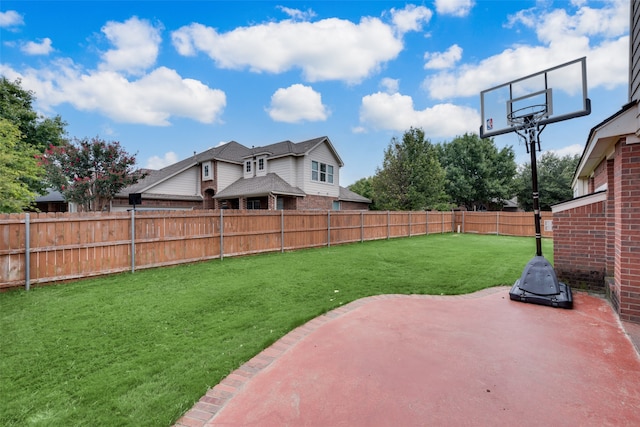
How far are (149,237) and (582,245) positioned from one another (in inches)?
385

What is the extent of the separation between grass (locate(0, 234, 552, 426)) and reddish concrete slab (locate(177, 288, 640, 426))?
0.43 m

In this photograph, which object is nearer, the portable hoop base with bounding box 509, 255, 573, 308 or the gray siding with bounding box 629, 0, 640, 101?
the gray siding with bounding box 629, 0, 640, 101

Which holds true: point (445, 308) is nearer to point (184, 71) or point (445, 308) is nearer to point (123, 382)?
point (123, 382)

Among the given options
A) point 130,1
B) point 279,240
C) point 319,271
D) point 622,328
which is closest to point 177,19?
point 130,1

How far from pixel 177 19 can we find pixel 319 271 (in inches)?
417

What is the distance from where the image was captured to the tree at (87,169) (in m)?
12.7

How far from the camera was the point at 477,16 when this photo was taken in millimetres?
10156

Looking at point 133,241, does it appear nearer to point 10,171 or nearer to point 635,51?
point 10,171

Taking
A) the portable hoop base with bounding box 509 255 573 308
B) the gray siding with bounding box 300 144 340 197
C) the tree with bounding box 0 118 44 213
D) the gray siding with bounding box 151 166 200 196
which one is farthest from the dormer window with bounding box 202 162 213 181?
the portable hoop base with bounding box 509 255 573 308

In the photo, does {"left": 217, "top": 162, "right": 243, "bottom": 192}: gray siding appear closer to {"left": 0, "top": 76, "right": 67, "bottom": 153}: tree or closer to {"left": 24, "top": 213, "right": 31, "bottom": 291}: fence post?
{"left": 0, "top": 76, "right": 67, "bottom": 153}: tree

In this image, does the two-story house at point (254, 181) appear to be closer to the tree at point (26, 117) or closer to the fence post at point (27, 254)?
the tree at point (26, 117)

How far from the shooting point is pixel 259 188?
17.5 meters

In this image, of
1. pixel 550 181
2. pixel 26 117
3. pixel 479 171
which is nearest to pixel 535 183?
pixel 26 117

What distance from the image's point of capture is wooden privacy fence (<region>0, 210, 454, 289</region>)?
228 inches
